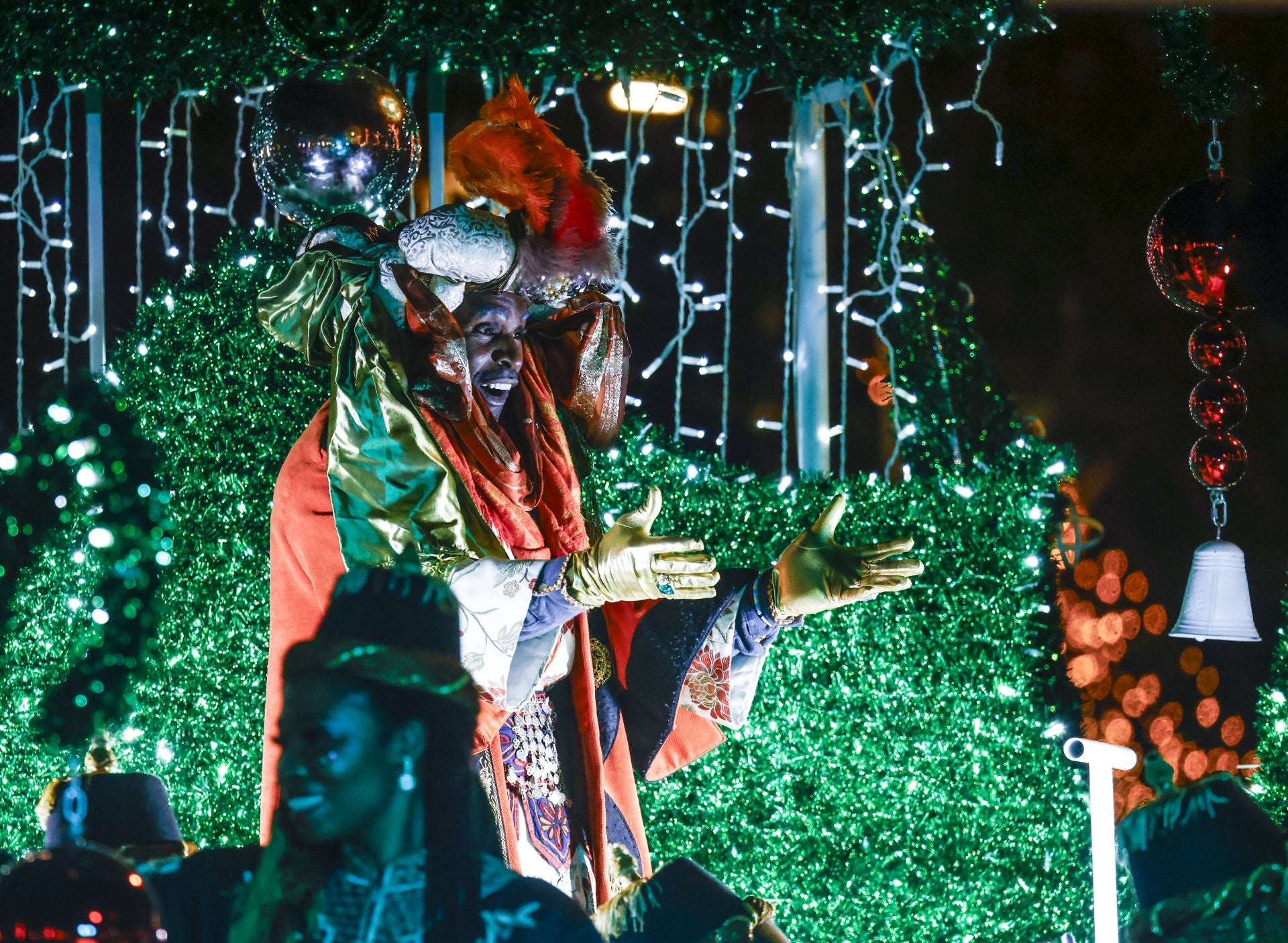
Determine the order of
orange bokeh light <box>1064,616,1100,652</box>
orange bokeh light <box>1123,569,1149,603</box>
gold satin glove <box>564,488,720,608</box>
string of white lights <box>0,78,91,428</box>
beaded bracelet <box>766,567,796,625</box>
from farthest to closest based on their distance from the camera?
orange bokeh light <box>1064,616,1100,652</box> → orange bokeh light <box>1123,569,1149,603</box> → string of white lights <box>0,78,91,428</box> → beaded bracelet <box>766,567,796,625</box> → gold satin glove <box>564,488,720,608</box>

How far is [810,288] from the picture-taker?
4000mm

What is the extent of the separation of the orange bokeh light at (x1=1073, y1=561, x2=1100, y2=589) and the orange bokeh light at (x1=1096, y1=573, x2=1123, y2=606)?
3cm

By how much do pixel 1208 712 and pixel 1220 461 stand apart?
308 cm

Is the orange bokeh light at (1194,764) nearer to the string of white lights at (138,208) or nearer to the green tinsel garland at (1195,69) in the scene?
the green tinsel garland at (1195,69)

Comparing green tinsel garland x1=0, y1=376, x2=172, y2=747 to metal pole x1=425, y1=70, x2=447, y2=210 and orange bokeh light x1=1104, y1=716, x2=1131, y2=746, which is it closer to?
metal pole x1=425, y1=70, x2=447, y2=210

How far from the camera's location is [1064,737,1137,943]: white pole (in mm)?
1633

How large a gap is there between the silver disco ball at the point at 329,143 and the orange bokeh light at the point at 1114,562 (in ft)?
13.9

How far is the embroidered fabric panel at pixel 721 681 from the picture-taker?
2773 mm

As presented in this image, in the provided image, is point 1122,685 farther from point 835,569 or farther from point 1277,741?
point 835,569

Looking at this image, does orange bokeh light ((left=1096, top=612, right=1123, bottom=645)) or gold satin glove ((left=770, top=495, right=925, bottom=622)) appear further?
orange bokeh light ((left=1096, top=612, right=1123, bottom=645))

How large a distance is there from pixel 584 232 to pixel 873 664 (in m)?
1.72

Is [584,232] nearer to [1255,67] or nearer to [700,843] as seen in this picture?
[700,843]

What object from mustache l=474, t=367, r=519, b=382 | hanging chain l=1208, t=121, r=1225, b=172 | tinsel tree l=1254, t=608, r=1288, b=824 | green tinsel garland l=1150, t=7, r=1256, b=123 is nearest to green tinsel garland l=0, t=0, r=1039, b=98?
green tinsel garland l=1150, t=7, r=1256, b=123

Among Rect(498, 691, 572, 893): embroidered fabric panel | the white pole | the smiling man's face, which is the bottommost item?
Rect(498, 691, 572, 893): embroidered fabric panel
